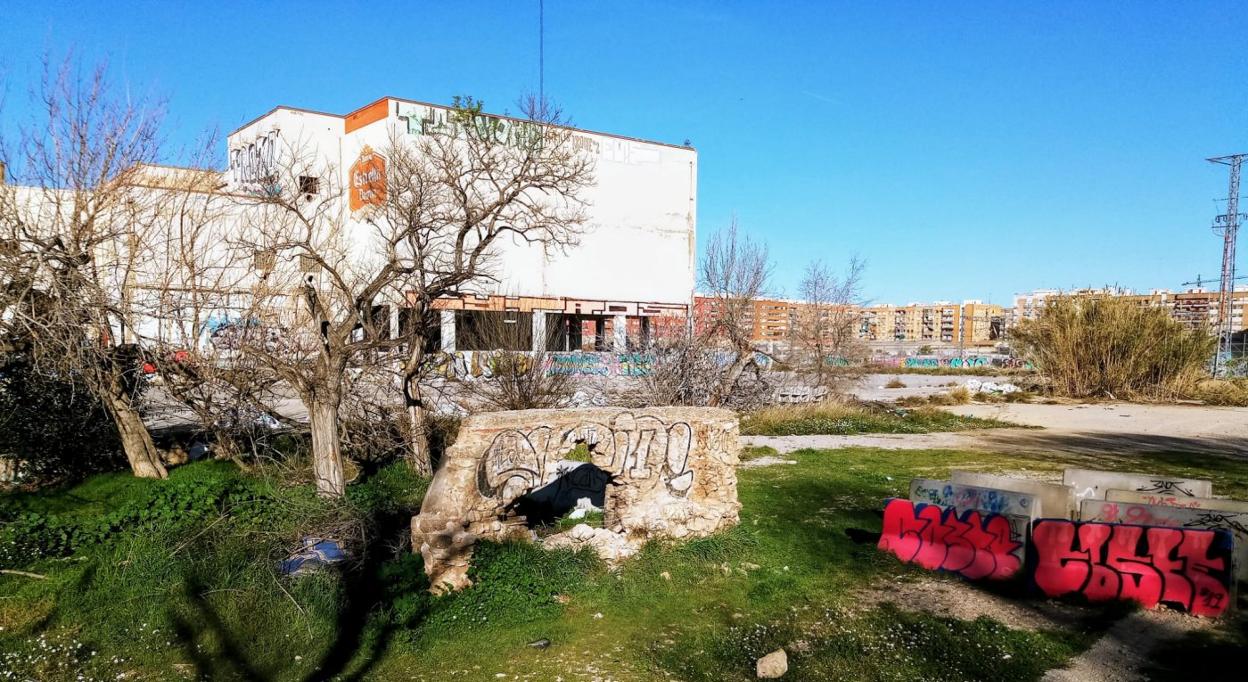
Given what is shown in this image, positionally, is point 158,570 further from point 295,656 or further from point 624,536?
point 624,536

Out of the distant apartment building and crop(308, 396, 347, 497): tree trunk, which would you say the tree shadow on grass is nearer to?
crop(308, 396, 347, 497): tree trunk

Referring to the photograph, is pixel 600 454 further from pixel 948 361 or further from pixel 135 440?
pixel 948 361

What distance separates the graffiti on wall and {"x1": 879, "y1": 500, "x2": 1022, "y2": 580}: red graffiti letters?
8.94ft

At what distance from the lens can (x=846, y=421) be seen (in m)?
21.7

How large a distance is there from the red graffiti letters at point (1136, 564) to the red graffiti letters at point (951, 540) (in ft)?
1.12

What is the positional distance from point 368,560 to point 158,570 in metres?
2.15

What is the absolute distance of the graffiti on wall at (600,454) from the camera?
8641mm

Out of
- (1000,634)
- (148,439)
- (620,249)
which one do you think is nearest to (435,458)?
(148,439)

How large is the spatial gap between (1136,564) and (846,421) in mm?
14358

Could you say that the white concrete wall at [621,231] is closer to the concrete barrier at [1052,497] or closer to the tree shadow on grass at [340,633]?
the tree shadow on grass at [340,633]

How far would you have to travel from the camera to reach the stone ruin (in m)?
8.33

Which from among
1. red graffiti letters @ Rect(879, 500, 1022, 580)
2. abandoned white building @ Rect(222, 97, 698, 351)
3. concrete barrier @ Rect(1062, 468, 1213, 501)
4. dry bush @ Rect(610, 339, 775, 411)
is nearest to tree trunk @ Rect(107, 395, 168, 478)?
dry bush @ Rect(610, 339, 775, 411)

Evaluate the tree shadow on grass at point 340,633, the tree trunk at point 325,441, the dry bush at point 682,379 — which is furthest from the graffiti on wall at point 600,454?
the dry bush at point 682,379

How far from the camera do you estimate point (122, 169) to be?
10.9 meters
